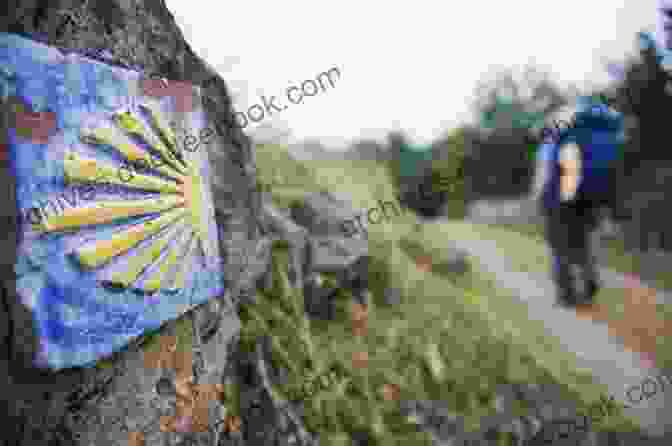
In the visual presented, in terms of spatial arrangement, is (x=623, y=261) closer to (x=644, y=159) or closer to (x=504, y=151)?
(x=644, y=159)

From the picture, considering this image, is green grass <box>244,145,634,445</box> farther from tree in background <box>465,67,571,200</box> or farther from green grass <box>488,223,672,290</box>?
tree in background <box>465,67,571,200</box>

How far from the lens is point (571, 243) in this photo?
470 centimetres

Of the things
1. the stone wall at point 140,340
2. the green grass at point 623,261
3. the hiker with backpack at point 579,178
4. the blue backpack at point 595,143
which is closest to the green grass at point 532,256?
the hiker with backpack at point 579,178

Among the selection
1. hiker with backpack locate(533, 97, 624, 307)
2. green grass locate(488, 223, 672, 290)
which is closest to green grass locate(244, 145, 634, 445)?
hiker with backpack locate(533, 97, 624, 307)

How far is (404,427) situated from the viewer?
6.91 feet

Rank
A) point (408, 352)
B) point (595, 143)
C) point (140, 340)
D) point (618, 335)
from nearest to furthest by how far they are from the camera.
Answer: point (140, 340)
point (408, 352)
point (595, 143)
point (618, 335)

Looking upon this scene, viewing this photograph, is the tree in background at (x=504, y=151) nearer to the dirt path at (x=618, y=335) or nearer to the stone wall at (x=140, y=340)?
the dirt path at (x=618, y=335)

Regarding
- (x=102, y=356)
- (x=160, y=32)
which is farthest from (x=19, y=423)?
(x=160, y=32)

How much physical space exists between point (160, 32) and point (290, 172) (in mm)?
2112

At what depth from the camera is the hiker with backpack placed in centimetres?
399

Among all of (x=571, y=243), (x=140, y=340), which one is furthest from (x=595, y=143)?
(x=140, y=340)

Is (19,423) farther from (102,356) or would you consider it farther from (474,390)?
(474,390)

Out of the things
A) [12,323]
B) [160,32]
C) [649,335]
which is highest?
[160,32]

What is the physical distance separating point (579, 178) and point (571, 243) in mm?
938
